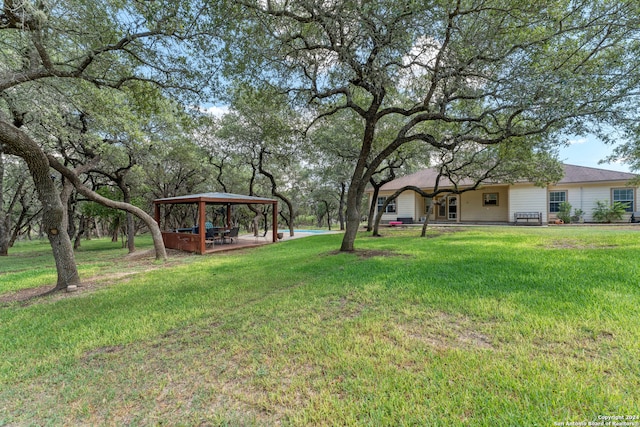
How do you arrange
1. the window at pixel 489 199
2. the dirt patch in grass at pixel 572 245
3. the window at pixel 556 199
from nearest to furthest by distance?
1. the dirt patch in grass at pixel 572 245
2. the window at pixel 556 199
3. the window at pixel 489 199

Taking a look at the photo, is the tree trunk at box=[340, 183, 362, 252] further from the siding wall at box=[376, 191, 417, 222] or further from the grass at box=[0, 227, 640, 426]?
the siding wall at box=[376, 191, 417, 222]

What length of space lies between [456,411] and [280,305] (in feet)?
8.89

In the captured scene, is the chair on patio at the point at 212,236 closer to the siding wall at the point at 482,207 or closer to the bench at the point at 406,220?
the bench at the point at 406,220

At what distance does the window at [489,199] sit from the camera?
2005 centimetres

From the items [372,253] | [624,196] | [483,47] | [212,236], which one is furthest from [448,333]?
[624,196]

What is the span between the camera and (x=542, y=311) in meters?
3.17

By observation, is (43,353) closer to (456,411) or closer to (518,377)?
(456,411)

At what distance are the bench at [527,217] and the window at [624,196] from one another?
15.0 ft

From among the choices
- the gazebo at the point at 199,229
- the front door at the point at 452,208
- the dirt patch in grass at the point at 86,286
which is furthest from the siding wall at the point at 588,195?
the dirt patch in grass at the point at 86,286

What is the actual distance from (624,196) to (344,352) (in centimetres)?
2369

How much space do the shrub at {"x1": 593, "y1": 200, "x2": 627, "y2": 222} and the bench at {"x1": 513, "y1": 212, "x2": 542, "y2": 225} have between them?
122 inches

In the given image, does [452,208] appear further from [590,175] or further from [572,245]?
[572,245]

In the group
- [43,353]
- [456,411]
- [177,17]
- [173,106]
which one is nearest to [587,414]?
[456,411]

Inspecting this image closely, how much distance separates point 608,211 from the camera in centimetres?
1616
